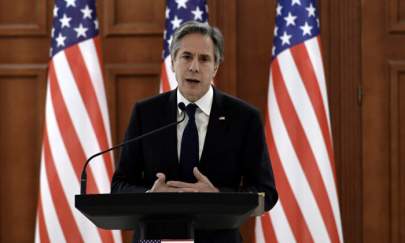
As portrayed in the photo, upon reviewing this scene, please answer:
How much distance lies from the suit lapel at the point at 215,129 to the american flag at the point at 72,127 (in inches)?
56.0

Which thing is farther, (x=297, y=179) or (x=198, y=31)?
(x=297, y=179)

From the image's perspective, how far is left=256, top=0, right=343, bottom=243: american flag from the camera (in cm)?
341

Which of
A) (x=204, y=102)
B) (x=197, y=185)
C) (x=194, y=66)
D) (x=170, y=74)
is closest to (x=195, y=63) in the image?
(x=194, y=66)

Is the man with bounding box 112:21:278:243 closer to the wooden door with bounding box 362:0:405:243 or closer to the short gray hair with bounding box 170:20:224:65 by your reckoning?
the short gray hair with bounding box 170:20:224:65

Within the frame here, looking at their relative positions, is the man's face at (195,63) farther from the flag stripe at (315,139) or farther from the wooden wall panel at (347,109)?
the wooden wall panel at (347,109)

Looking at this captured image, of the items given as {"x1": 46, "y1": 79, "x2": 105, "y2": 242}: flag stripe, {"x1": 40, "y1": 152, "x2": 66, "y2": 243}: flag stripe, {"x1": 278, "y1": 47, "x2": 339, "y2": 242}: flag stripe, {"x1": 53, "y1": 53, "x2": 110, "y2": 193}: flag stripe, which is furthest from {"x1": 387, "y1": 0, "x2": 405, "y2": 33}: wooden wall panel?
{"x1": 40, "y1": 152, "x2": 66, "y2": 243}: flag stripe

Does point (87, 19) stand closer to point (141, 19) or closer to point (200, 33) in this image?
point (141, 19)

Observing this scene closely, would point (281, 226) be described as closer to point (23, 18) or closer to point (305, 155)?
point (305, 155)

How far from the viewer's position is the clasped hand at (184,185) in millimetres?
1902

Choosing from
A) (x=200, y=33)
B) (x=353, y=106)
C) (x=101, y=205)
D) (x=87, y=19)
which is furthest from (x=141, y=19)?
(x=101, y=205)

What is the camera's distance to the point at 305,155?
343 centimetres

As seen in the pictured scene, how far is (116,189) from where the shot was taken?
2.11m

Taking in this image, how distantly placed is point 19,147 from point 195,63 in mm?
2116

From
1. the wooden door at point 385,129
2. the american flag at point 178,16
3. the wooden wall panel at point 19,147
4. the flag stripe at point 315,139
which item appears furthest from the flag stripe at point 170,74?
the wooden door at point 385,129
